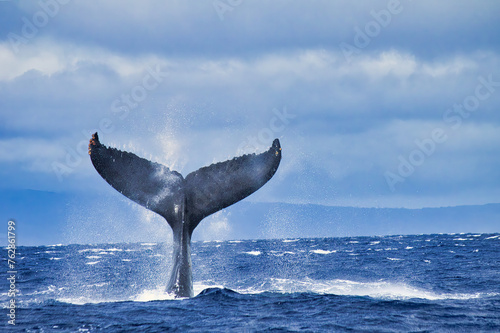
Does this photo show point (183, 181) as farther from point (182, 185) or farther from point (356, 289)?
point (356, 289)

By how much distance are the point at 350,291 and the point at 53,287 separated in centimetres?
1030

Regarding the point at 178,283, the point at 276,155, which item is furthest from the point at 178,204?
the point at 276,155

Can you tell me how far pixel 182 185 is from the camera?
36.9 feet

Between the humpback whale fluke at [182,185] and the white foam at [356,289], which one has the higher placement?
the humpback whale fluke at [182,185]

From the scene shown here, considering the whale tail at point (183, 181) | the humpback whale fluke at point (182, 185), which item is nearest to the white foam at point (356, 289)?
the humpback whale fluke at point (182, 185)

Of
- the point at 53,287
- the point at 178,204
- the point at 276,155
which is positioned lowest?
the point at 53,287

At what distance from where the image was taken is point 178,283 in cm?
1112

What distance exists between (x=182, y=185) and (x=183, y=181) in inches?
3.5

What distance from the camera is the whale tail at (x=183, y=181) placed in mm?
10295

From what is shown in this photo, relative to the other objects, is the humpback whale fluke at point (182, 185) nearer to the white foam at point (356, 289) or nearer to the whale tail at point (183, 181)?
the whale tail at point (183, 181)

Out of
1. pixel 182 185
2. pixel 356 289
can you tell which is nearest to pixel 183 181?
pixel 182 185

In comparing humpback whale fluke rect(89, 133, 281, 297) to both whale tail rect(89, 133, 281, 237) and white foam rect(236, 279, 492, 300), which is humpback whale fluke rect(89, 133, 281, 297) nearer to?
whale tail rect(89, 133, 281, 237)

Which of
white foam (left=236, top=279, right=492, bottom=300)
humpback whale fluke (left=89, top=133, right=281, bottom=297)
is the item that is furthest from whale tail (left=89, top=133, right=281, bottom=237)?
white foam (left=236, top=279, right=492, bottom=300)

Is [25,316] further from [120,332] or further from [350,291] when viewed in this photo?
[350,291]
